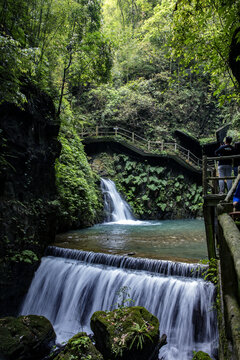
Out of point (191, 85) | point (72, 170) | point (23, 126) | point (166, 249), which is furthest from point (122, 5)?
point (166, 249)

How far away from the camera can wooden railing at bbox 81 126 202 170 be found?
21.0 m

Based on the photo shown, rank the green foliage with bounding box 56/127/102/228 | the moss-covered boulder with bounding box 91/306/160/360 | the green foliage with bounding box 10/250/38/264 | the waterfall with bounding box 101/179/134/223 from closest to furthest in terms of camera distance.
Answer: the moss-covered boulder with bounding box 91/306/160/360 < the green foliage with bounding box 10/250/38/264 < the green foliage with bounding box 56/127/102/228 < the waterfall with bounding box 101/179/134/223

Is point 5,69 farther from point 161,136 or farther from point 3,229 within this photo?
point 161,136

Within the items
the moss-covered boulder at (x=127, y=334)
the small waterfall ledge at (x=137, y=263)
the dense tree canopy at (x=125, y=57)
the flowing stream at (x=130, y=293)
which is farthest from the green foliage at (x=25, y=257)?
the dense tree canopy at (x=125, y=57)

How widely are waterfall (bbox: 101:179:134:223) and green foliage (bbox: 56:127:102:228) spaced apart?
853 millimetres

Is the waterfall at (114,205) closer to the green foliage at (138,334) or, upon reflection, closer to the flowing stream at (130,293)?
the flowing stream at (130,293)

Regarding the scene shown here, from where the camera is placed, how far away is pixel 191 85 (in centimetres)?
2628

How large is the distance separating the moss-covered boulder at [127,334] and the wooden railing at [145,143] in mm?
16957

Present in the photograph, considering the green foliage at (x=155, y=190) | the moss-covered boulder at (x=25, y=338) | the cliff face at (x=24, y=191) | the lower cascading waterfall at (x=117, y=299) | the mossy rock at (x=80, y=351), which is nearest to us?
the mossy rock at (x=80, y=351)

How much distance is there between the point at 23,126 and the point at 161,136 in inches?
678

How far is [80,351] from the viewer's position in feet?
13.9

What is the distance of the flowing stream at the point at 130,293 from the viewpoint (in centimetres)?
521

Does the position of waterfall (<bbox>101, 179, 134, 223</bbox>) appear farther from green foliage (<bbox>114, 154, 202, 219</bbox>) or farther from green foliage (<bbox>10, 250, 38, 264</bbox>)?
green foliage (<bbox>10, 250, 38, 264</bbox>)

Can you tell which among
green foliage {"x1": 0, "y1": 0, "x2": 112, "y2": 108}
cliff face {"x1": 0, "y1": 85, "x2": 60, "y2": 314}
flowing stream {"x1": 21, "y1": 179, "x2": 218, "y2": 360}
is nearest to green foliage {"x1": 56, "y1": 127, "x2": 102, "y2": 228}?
cliff face {"x1": 0, "y1": 85, "x2": 60, "y2": 314}
